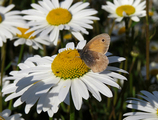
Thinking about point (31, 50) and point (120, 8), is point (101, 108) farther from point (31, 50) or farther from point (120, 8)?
point (31, 50)

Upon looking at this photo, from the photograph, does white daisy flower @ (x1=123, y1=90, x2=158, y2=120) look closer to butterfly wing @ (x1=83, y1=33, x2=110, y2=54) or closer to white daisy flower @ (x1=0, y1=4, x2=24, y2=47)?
butterfly wing @ (x1=83, y1=33, x2=110, y2=54)

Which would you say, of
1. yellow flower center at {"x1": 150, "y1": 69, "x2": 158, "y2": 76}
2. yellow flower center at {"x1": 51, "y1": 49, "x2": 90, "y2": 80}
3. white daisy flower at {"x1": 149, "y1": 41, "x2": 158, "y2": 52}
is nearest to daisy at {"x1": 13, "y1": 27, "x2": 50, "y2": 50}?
yellow flower center at {"x1": 51, "y1": 49, "x2": 90, "y2": 80}

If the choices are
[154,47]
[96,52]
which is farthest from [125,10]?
[154,47]

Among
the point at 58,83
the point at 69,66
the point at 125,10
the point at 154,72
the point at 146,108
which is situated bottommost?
the point at 154,72

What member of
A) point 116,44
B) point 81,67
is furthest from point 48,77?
point 116,44

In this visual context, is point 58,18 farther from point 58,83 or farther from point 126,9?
point 58,83

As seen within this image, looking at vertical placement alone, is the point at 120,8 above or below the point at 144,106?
above
